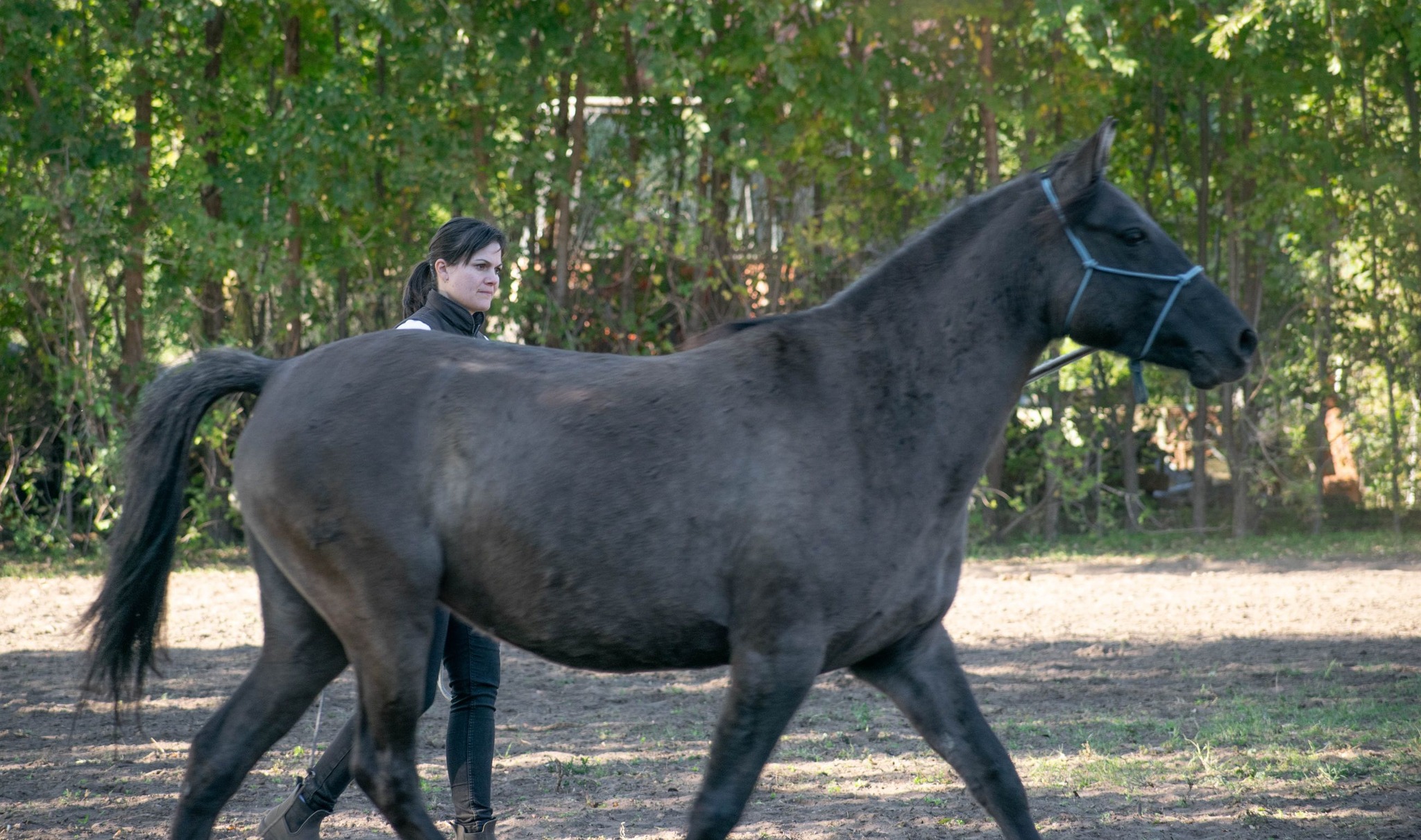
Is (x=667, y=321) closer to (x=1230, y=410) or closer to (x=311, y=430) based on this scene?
(x=1230, y=410)

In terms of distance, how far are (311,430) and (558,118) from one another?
359 inches

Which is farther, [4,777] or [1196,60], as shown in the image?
[1196,60]

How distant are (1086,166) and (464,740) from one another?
97.0 inches

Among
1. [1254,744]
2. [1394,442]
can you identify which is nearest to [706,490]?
[1254,744]

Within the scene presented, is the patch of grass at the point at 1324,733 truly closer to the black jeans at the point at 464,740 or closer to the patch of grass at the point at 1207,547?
the black jeans at the point at 464,740

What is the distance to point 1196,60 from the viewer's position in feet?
38.6

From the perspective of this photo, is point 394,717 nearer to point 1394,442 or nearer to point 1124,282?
point 1124,282

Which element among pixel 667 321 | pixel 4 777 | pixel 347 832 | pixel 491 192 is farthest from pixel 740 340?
pixel 667 321

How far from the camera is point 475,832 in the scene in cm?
383

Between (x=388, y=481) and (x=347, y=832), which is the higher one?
(x=388, y=481)

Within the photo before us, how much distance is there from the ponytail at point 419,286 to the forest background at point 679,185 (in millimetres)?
5867

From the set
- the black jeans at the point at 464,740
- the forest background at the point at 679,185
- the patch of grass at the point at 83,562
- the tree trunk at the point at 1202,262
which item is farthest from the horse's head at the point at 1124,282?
the tree trunk at the point at 1202,262

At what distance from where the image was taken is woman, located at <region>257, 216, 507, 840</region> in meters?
3.85

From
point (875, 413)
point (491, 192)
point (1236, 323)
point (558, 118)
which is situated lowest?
point (875, 413)
